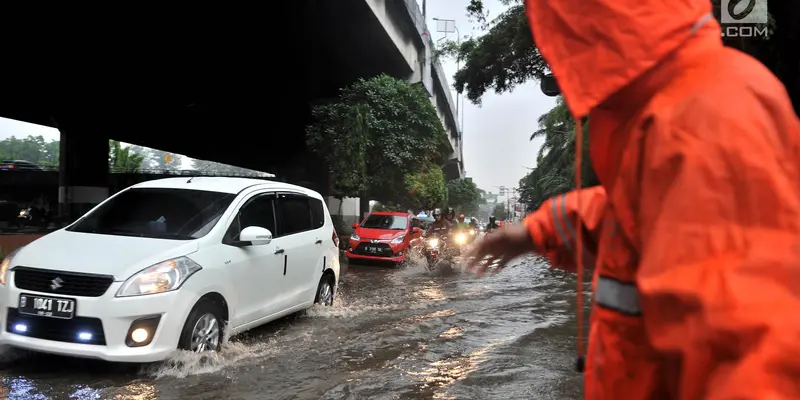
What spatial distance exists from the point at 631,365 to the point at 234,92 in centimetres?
2472

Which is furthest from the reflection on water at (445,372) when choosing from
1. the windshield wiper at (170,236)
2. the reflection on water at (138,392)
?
the windshield wiper at (170,236)

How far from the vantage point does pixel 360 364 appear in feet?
17.4

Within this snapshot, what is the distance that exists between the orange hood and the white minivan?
14.0 ft

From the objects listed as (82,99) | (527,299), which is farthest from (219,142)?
(527,299)

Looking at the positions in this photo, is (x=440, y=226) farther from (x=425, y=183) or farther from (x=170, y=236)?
(x=170, y=236)

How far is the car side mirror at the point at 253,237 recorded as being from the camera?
17.9ft

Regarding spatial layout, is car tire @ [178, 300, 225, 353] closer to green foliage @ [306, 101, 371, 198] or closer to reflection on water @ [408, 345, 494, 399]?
reflection on water @ [408, 345, 494, 399]

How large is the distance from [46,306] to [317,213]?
3.72 m

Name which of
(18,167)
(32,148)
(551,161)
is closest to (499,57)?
(551,161)

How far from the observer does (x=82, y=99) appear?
78.7ft

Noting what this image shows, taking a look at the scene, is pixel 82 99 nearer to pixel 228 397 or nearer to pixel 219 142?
pixel 219 142

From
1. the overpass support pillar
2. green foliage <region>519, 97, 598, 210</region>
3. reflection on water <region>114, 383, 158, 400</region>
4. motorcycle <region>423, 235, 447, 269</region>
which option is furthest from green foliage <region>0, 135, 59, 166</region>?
reflection on water <region>114, 383, 158, 400</region>

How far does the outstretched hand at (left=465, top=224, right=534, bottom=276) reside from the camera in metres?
1.66

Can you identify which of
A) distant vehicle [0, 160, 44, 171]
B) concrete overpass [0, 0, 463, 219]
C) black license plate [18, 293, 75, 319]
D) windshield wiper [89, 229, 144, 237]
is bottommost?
black license plate [18, 293, 75, 319]
